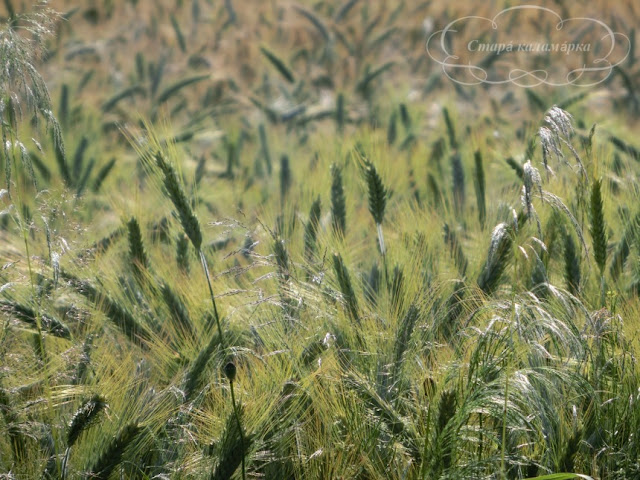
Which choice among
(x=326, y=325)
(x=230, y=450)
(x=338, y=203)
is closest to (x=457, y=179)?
(x=338, y=203)

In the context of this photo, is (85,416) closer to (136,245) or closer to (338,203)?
(136,245)

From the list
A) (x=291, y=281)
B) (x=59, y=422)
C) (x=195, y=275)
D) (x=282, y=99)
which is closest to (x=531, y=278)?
(x=291, y=281)

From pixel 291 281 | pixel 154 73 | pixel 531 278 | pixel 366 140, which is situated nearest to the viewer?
pixel 291 281

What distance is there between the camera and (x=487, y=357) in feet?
5.51

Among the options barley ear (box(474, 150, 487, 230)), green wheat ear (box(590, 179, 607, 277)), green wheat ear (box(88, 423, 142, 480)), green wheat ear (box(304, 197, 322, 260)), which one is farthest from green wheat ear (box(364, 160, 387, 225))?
green wheat ear (box(88, 423, 142, 480))

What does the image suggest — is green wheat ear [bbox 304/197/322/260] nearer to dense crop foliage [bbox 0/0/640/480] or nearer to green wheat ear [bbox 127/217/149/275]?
dense crop foliage [bbox 0/0/640/480]

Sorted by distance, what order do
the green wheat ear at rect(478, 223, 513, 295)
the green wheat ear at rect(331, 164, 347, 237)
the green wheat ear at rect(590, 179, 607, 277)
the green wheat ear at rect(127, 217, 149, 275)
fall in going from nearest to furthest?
the green wheat ear at rect(590, 179, 607, 277) → the green wheat ear at rect(478, 223, 513, 295) → the green wheat ear at rect(127, 217, 149, 275) → the green wheat ear at rect(331, 164, 347, 237)

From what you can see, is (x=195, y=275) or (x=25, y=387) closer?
(x=25, y=387)

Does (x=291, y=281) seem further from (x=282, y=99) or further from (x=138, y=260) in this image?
(x=282, y=99)

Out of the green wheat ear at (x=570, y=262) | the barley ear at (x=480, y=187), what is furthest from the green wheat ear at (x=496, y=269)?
the barley ear at (x=480, y=187)

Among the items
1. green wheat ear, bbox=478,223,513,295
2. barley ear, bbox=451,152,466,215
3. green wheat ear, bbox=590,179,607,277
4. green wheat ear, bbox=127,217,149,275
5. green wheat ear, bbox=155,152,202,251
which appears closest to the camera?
green wheat ear, bbox=155,152,202,251

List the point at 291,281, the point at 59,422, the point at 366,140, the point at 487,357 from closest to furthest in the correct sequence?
1. the point at 487,357
2. the point at 59,422
3. the point at 291,281
4. the point at 366,140

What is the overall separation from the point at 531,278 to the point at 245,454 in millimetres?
1011

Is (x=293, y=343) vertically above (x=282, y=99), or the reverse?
(x=293, y=343)
